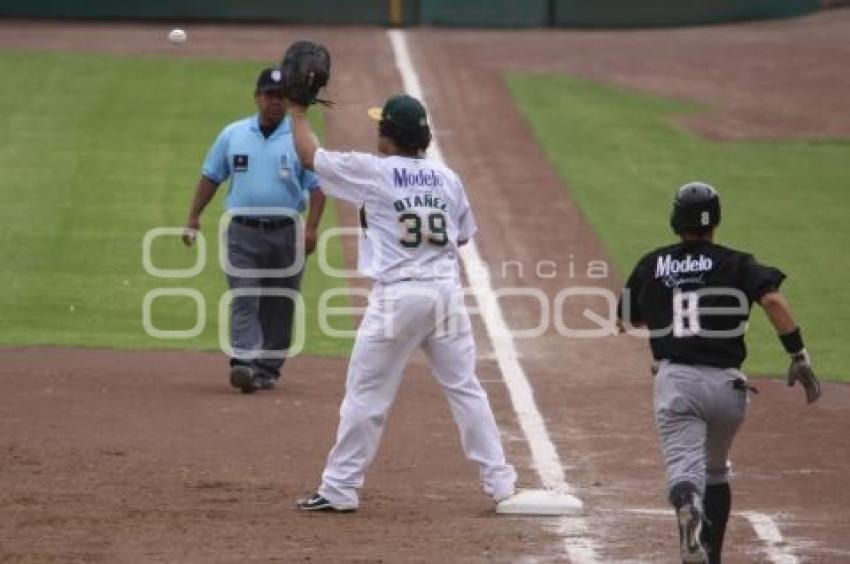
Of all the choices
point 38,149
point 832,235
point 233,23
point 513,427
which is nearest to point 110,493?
point 513,427

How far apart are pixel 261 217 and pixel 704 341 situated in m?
4.95

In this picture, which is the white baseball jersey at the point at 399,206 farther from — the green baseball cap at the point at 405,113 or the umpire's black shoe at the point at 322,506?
the umpire's black shoe at the point at 322,506

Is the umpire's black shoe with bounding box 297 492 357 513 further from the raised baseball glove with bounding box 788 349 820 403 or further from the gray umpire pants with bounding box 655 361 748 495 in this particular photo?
the raised baseball glove with bounding box 788 349 820 403

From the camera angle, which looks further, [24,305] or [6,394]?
[24,305]

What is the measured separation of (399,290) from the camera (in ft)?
29.1

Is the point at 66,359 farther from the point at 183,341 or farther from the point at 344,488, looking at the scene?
the point at 344,488

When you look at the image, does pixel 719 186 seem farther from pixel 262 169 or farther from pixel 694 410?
pixel 694 410

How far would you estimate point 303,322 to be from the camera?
49.2 feet

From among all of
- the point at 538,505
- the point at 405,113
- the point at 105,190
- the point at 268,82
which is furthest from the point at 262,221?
the point at 105,190

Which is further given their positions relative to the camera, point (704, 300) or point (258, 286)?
point (258, 286)

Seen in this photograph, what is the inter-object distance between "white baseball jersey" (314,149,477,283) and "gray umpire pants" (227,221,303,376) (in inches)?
131

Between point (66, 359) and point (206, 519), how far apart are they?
4.90 m

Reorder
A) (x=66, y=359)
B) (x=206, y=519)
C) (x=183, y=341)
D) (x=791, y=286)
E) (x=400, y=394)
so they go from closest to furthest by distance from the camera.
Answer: (x=206, y=519) < (x=400, y=394) < (x=66, y=359) < (x=183, y=341) < (x=791, y=286)

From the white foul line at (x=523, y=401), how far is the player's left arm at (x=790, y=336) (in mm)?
1119
